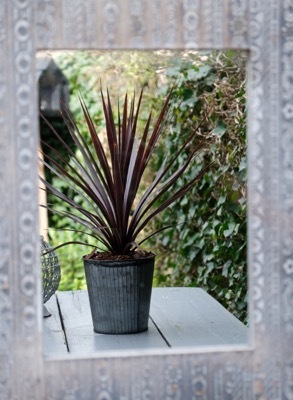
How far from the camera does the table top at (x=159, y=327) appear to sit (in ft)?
9.93

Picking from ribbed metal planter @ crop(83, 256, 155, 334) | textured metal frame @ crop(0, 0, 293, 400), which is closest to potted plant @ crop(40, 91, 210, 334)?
ribbed metal planter @ crop(83, 256, 155, 334)

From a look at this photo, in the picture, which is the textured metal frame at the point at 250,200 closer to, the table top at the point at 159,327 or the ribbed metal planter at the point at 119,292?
the table top at the point at 159,327

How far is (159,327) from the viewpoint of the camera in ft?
10.9

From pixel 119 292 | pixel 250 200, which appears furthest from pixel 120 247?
pixel 250 200

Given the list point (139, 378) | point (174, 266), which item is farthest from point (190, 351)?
point (174, 266)

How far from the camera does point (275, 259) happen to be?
2324 mm

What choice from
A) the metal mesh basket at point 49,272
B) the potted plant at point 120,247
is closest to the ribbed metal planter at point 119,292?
the potted plant at point 120,247

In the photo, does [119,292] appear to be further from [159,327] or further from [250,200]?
[250,200]

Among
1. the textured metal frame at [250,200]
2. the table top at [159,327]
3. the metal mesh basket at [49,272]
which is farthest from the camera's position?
the metal mesh basket at [49,272]

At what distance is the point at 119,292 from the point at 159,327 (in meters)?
0.31

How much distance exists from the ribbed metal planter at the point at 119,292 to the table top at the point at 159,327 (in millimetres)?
52

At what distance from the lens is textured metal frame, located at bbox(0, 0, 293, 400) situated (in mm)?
2211

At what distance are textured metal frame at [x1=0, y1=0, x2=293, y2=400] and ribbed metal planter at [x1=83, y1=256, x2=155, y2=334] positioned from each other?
2.72 feet

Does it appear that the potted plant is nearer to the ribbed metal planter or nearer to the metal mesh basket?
the ribbed metal planter
